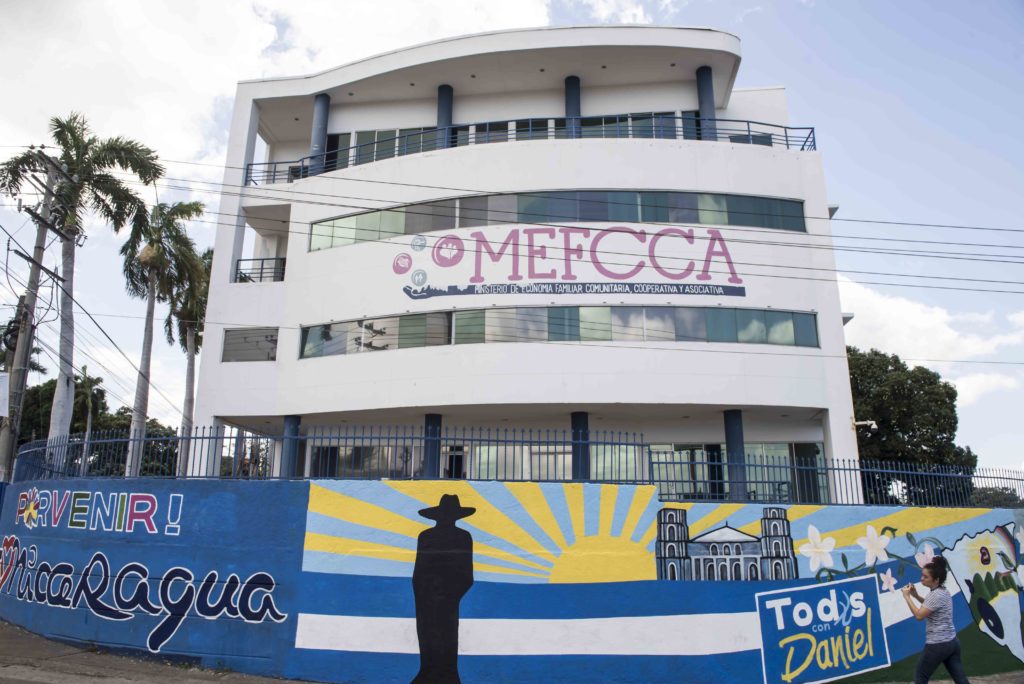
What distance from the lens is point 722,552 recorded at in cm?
1027

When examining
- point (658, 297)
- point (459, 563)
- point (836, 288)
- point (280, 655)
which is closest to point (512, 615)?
point (459, 563)

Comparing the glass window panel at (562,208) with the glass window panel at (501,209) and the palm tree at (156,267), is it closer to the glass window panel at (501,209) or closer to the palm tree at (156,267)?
the glass window panel at (501,209)

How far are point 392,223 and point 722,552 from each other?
13939 millimetres

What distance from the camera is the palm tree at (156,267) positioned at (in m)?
25.7

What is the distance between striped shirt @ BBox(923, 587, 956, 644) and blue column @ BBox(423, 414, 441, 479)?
642 centimetres

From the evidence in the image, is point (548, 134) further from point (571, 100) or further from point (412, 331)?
point (412, 331)

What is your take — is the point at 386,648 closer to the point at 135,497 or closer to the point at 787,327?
the point at 135,497

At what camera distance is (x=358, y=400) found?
19.9 m

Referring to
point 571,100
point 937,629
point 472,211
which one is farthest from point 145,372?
point 937,629

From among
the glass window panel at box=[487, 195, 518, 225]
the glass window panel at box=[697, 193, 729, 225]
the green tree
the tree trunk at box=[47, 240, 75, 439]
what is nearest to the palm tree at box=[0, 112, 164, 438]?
the tree trunk at box=[47, 240, 75, 439]

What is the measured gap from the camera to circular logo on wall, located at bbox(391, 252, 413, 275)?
20.0 m

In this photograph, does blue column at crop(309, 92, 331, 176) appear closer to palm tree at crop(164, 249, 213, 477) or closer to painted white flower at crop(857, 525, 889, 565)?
palm tree at crop(164, 249, 213, 477)

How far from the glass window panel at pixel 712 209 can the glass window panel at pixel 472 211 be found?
597cm

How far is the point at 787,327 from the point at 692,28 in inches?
376
